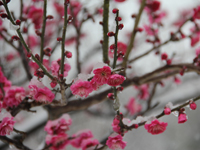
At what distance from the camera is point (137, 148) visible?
470 cm

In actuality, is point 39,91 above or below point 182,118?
above

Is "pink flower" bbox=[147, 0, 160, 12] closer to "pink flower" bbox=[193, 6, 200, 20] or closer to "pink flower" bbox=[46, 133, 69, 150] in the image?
"pink flower" bbox=[193, 6, 200, 20]

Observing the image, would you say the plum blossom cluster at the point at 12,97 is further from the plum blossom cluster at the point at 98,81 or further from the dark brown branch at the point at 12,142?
the plum blossom cluster at the point at 98,81

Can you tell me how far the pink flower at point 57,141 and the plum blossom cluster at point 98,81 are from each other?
476 mm

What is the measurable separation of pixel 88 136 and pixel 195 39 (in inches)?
63.0

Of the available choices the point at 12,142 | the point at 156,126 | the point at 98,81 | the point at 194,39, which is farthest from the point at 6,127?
the point at 194,39

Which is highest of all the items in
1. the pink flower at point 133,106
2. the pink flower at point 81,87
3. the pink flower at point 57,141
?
the pink flower at point 133,106

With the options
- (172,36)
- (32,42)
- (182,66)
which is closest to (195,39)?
(172,36)

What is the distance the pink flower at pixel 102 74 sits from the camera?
3.15ft

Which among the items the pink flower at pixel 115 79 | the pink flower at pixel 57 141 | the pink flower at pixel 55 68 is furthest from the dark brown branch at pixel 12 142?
the pink flower at pixel 115 79

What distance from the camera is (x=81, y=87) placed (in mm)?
1024

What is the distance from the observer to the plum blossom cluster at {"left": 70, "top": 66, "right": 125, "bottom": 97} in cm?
93

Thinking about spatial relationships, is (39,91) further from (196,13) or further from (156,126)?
(196,13)

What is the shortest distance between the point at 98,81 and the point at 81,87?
4.1 inches
